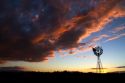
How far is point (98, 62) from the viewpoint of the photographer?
63.8 meters

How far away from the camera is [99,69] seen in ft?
209

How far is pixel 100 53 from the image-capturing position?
65312mm

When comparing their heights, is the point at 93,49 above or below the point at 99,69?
above

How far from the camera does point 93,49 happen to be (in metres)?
66.8

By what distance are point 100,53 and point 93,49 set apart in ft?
8.45

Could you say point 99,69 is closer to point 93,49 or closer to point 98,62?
point 98,62

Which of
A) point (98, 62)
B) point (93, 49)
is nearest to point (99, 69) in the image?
point (98, 62)

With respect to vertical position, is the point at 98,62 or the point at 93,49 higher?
the point at 93,49

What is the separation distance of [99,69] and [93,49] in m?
6.46

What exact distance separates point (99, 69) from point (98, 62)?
1.99m

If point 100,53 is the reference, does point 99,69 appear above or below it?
below

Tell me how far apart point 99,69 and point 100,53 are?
4759 mm

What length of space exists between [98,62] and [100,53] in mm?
3030
